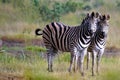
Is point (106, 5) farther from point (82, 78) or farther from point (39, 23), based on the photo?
point (82, 78)

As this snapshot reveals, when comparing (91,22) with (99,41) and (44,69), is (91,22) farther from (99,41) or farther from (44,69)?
(44,69)

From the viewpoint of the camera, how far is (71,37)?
15711 millimetres

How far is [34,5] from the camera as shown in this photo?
1214 inches

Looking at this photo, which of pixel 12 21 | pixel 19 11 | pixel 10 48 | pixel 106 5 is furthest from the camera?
pixel 106 5

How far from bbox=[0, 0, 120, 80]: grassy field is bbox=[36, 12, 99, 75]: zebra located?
514 mm

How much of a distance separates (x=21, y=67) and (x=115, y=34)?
10362mm

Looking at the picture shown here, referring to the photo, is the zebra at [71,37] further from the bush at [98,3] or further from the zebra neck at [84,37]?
the bush at [98,3]

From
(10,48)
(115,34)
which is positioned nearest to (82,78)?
(10,48)

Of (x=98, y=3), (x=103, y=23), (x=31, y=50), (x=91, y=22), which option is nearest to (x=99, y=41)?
(x=103, y=23)

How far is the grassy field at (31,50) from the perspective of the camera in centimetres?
1404

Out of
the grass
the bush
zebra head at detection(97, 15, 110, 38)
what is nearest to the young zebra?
zebra head at detection(97, 15, 110, 38)

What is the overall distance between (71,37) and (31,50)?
319 centimetres

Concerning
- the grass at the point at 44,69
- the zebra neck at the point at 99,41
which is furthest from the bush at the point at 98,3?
the zebra neck at the point at 99,41

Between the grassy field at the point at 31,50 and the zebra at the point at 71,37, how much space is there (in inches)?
20.2
